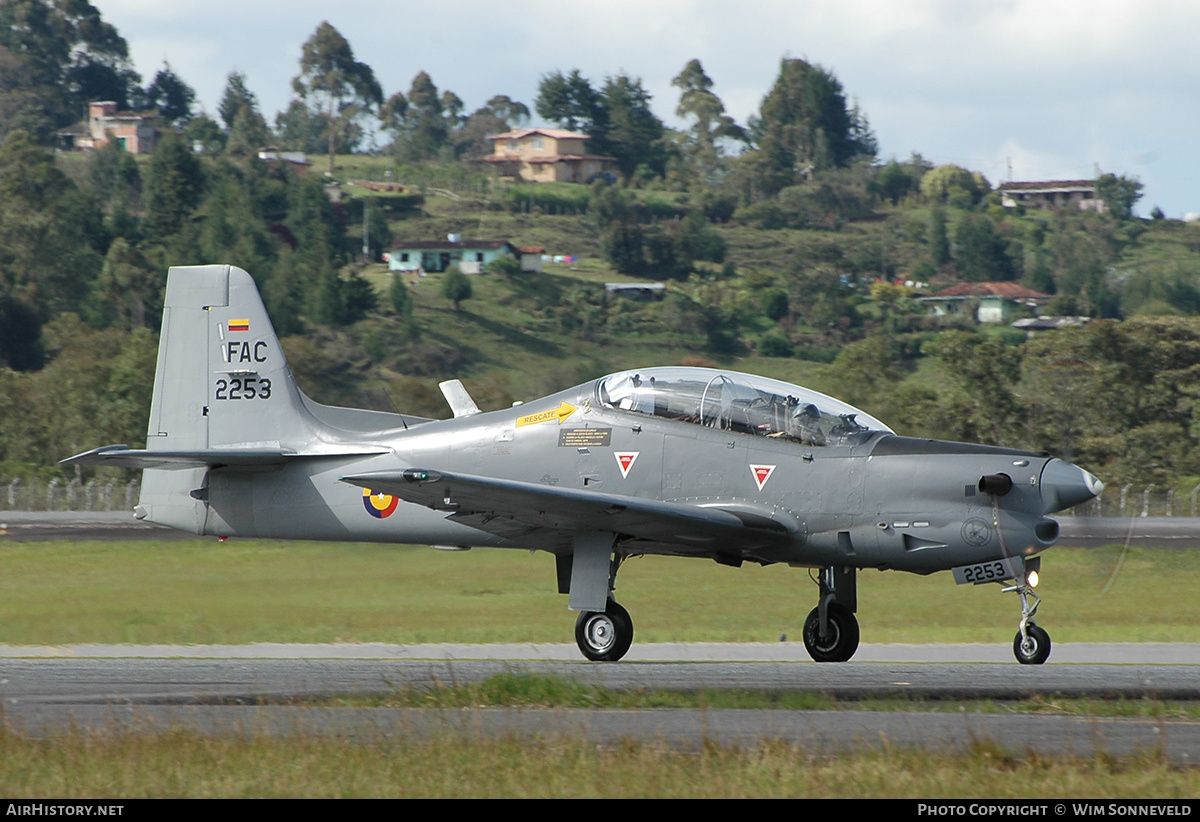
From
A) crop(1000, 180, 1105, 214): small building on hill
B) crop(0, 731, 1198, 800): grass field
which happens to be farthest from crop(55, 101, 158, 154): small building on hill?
crop(0, 731, 1198, 800): grass field

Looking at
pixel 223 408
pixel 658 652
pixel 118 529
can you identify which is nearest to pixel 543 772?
pixel 658 652

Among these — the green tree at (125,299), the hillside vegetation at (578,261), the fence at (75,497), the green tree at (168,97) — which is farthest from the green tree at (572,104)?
the fence at (75,497)

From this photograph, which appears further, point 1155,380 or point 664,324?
point 664,324

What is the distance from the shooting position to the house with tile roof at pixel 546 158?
575ft

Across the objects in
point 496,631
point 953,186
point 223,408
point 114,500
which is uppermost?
point 953,186

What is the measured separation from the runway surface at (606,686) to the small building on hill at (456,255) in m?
108

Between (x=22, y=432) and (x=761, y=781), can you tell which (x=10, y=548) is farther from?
(x=22, y=432)

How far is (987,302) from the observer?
423ft

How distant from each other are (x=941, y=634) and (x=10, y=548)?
15.6 m

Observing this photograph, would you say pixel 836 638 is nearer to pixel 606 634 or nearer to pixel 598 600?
pixel 606 634

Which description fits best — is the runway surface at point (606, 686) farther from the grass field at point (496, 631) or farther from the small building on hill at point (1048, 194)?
the small building on hill at point (1048, 194)

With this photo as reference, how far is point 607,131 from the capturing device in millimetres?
190625

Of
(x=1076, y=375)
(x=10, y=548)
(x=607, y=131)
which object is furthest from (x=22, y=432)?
(x=607, y=131)

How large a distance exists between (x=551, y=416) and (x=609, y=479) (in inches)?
36.1
